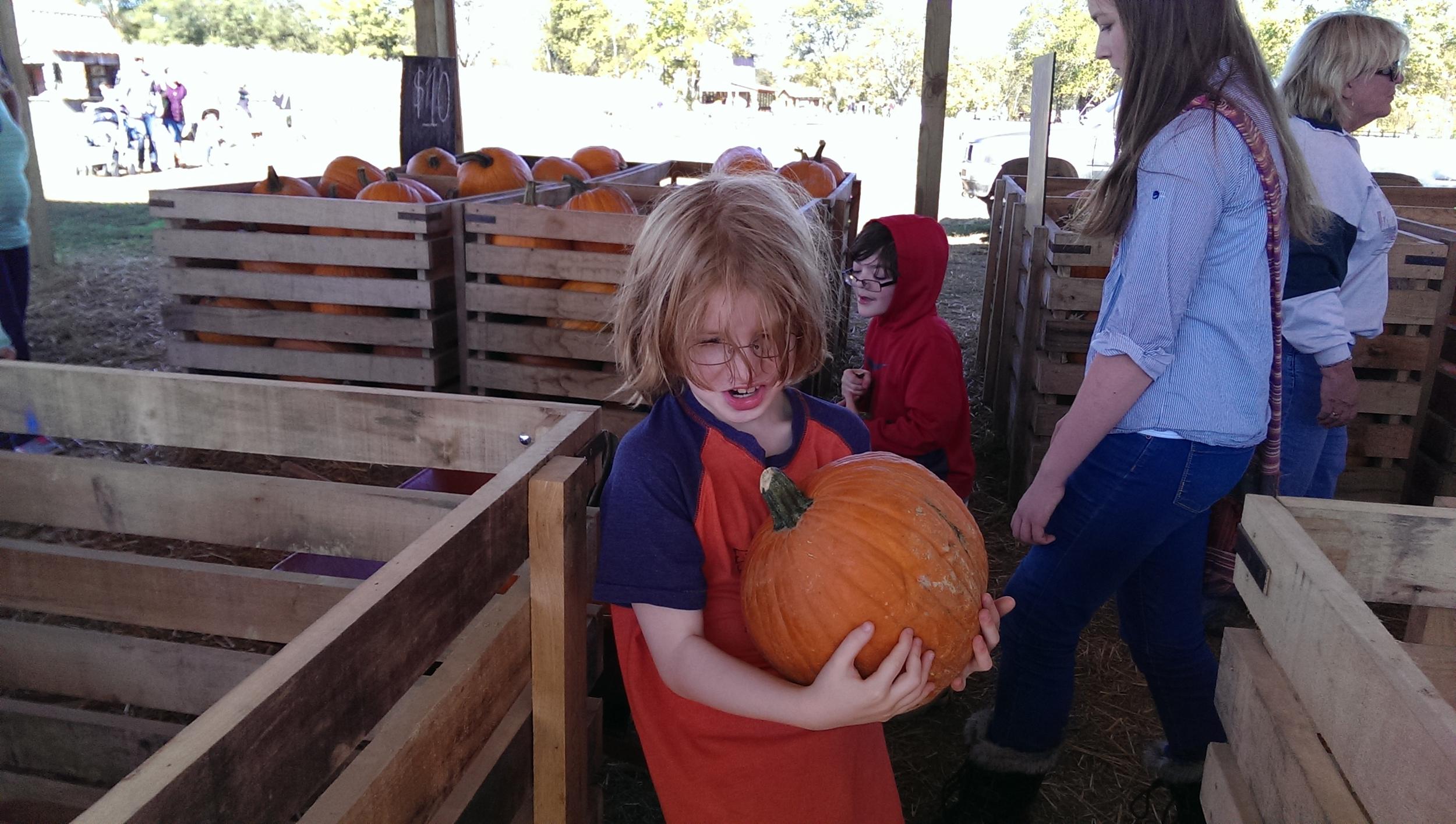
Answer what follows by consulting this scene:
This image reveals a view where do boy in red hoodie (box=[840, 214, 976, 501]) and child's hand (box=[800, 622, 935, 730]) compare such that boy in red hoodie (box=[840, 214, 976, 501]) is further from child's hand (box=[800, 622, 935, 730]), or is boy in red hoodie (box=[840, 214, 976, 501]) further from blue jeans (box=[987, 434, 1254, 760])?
child's hand (box=[800, 622, 935, 730])

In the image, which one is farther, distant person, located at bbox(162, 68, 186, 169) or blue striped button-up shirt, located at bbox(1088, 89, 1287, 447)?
distant person, located at bbox(162, 68, 186, 169)

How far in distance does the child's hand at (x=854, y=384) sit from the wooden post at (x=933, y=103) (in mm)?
3759

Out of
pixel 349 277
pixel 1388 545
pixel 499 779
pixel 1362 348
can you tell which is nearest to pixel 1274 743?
pixel 1388 545

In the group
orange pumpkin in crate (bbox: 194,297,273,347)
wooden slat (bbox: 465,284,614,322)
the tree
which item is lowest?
orange pumpkin in crate (bbox: 194,297,273,347)

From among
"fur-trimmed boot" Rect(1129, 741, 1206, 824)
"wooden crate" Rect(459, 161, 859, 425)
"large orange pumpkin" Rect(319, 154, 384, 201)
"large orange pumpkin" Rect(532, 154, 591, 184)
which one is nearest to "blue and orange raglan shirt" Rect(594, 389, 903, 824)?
"fur-trimmed boot" Rect(1129, 741, 1206, 824)

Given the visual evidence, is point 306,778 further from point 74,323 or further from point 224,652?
point 74,323

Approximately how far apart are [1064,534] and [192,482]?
185 cm

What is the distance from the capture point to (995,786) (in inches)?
99.9

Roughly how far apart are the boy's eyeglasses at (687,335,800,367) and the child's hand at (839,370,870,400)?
167 centimetres

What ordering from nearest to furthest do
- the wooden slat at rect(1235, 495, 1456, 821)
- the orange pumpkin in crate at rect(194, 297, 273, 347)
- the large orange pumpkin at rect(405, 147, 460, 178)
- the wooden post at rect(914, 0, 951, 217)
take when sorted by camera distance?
the wooden slat at rect(1235, 495, 1456, 821) → the orange pumpkin in crate at rect(194, 297, 273, 347) → the large orange pumpkin at rect(405, 147, 460, 178) → the wooden post at rect(914, 0, 951, 217)

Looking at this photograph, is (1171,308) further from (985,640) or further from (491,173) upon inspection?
(491,173)

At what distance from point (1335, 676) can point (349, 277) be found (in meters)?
3.76

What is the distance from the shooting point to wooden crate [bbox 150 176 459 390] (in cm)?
390

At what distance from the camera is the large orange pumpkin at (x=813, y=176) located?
5246 mm
